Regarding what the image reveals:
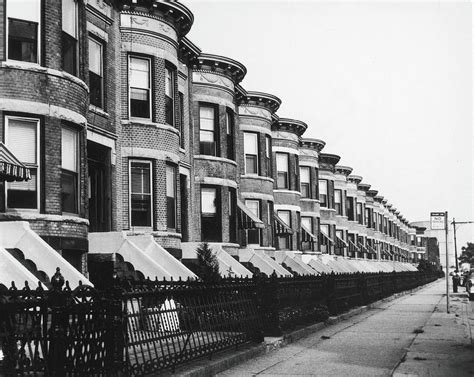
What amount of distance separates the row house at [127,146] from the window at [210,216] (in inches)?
1.6

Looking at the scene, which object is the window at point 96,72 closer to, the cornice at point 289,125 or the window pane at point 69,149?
the window pane at point 69,149

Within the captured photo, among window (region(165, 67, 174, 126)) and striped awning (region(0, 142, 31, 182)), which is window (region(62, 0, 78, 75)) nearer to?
striped awning (region(0, 142, 31, 182))

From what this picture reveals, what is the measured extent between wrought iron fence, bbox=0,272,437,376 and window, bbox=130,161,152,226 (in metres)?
7.99

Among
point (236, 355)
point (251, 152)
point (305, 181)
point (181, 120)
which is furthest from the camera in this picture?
point (305, 181)

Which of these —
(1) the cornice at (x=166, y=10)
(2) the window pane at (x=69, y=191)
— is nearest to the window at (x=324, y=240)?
(1) the cornice at (x=166, y=10)

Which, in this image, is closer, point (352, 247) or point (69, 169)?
point (69, 169)

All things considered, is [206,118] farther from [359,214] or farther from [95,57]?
[359,214]

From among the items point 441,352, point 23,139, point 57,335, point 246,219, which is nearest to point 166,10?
point 23,139

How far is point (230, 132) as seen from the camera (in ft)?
96.3

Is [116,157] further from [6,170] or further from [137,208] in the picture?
[6,170]

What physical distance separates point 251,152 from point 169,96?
1086 centimetres

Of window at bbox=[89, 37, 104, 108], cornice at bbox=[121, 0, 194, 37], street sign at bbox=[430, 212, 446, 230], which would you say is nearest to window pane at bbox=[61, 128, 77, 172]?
window at bbox=[89, 37, 104, 108]

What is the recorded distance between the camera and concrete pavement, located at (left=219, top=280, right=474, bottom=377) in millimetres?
10820

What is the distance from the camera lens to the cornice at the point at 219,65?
27359mm
